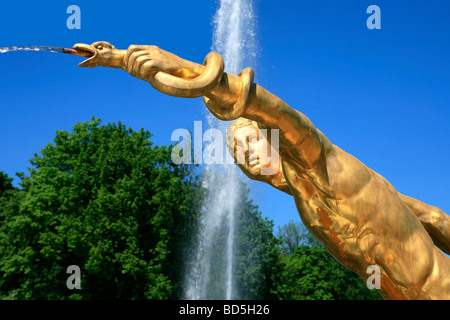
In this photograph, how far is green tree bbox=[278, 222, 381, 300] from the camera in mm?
32344

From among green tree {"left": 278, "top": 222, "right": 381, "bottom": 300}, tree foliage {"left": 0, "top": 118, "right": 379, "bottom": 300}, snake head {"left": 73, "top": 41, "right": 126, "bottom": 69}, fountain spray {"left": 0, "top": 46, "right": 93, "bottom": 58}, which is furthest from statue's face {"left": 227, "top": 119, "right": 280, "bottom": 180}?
green tree {"left": 278, "top": 222, "right": 381, "bottom": 300}

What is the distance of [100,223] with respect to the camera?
23234mm

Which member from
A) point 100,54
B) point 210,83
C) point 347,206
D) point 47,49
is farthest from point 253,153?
point 47,49

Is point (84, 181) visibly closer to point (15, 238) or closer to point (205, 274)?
point (15, 238)

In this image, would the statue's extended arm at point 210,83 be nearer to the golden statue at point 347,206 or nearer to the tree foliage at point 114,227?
the golden statue at point 347,206

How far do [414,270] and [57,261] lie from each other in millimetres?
22744

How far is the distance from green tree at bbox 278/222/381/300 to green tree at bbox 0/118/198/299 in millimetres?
10135

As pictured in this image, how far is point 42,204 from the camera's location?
78.7 feet

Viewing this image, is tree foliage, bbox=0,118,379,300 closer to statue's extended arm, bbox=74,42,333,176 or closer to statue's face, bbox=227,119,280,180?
statue's face, bbox=227,119,280,180

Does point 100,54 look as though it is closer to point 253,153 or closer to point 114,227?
point 253,153

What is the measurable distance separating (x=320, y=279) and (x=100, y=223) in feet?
52.6

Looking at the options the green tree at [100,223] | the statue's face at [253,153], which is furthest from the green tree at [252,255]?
the statue's face at [253,153]

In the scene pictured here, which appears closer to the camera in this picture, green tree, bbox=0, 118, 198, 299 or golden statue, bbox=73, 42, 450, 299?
golden statue, bbox=73, 42, 450, 299

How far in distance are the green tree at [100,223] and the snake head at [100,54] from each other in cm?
2008
